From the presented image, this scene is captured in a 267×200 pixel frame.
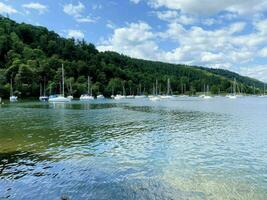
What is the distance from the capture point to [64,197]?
14930 mm

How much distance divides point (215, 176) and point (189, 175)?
1.55 m

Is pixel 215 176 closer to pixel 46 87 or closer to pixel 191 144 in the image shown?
pixel 191 144

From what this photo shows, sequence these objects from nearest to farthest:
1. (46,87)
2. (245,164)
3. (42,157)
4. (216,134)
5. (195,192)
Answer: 1. (195,192)
2. (245,164)
3. (42,157)
4. (216,134)
5. (46,87)

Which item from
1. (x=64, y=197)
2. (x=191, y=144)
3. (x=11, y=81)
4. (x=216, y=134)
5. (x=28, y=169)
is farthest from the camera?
(x=11, y=81)

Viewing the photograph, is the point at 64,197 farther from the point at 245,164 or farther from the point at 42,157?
the point at 245,164

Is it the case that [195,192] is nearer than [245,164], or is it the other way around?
[195,192]

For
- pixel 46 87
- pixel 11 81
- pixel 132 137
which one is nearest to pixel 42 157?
pixel 132 137

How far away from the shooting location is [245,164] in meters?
22.6

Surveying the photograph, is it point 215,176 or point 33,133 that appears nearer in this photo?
point 215,176

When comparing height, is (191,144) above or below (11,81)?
below

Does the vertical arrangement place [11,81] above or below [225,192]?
above

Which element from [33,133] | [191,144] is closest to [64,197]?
[191,144]

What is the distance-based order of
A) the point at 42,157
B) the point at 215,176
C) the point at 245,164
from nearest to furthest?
the point at 215,176 → the point at 245,164 → the point at 42,157

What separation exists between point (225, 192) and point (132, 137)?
1943 centimetres
